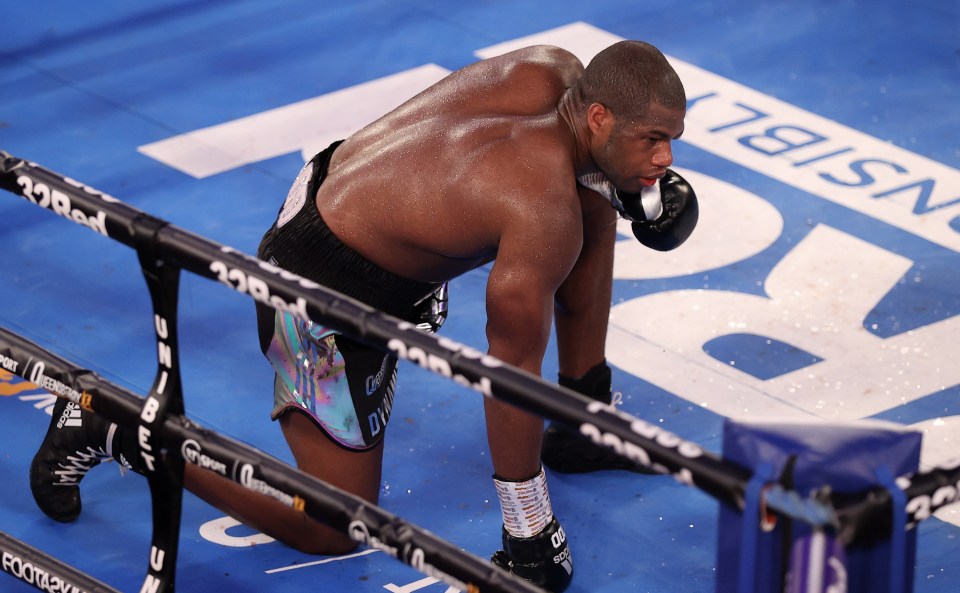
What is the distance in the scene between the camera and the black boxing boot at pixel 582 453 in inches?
149

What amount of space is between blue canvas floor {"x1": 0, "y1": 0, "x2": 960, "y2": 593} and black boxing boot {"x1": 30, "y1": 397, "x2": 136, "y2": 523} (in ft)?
0.24

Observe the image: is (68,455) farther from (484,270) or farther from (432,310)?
(484,270)

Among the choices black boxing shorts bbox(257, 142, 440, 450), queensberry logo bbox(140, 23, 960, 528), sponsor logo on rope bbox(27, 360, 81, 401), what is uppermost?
queensberry logo bbox(140, 23, 960, 528)

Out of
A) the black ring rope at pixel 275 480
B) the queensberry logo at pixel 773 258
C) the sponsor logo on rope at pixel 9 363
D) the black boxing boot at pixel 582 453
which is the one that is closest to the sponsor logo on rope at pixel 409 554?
the black ring rope at pixel 275 480

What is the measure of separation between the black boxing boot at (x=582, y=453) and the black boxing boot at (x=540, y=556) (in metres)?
0.49

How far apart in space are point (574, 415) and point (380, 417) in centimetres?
156

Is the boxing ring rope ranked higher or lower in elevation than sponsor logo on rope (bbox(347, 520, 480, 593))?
higher

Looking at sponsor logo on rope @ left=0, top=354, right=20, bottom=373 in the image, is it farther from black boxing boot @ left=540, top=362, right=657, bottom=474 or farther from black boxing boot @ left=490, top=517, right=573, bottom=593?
black boxing boot @ left=540, top=362, right=657, bottom=474

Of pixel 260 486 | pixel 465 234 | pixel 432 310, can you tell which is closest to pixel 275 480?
pixel 260 486

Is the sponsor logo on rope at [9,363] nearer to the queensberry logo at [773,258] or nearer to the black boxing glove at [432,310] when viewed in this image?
the black boxing glove at [432,310]

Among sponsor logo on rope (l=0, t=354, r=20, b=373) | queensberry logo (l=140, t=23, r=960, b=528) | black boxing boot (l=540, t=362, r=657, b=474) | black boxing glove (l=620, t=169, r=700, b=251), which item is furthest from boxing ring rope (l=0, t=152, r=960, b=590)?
queensberry logo (l=140, t=23, r=960, b=528)

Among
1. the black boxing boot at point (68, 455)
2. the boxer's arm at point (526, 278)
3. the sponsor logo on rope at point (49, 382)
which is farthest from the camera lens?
the black boxing boot at point (68, 455)

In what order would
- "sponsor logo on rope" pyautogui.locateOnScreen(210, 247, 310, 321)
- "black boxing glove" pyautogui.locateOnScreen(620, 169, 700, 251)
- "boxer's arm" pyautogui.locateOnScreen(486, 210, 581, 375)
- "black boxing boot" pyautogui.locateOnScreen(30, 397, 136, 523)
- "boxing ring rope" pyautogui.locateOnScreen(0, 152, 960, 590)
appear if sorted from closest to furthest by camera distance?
"boxing ring rope" pyautogui.locateOnScreen(0, 152, 960, 590) → "sponsor logo on rope" pyautogui.locateOnScreen(210, 247, 310, 321) → "boxer's arm" pyautogui.locateOnScreen(486, 210, 581, 375) → "black boxing boot" pyautogui.locateOnScreen(30, 397, 136, 523) → "black boxing glove" pyautogui.locateOnScreen(620, 169, 700, 251)

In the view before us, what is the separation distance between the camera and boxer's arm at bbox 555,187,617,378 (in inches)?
146
